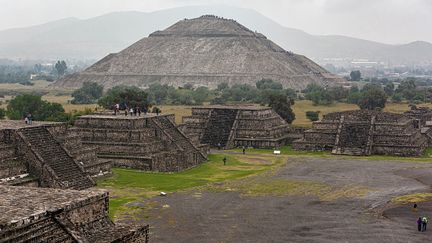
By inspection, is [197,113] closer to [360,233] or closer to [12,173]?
[12,173]

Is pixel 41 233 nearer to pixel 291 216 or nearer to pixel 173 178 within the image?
pixel 291 216

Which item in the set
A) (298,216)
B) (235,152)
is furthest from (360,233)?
(235,152)

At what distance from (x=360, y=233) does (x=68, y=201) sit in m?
15.7

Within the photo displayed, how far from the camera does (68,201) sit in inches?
958

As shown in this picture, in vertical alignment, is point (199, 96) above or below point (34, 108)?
above

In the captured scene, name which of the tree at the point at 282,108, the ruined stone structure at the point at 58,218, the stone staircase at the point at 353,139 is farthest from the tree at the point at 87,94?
the ruined stone structure at the point at 58,218

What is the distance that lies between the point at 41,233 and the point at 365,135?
53277mm

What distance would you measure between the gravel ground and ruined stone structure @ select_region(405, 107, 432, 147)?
86.8 feet

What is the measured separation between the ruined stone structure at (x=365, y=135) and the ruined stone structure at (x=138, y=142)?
53.9ft

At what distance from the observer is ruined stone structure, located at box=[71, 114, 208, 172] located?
2112 inches

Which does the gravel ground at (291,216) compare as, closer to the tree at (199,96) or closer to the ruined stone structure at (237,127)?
the ruined stone structure at (237,127)

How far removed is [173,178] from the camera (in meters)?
50.4

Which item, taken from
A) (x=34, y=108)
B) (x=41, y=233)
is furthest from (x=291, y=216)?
(x=34, y=108)

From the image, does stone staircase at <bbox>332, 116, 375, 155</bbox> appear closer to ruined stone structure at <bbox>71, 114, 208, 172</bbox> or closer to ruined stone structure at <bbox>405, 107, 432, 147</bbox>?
ruined stone structure at <bbox>405, 107, 432, 147</bbox>
